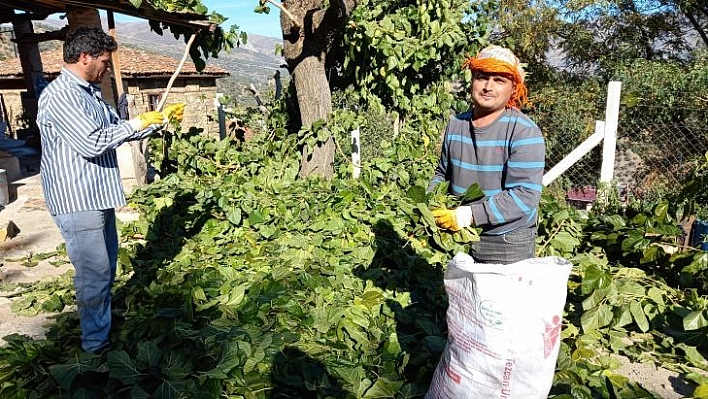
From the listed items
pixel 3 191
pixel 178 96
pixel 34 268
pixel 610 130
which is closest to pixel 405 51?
pixel 610 130

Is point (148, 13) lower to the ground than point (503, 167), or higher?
higher

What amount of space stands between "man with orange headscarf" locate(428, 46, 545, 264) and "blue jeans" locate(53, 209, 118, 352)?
1741 millimetres

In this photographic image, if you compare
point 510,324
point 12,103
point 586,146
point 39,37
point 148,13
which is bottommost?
point 510,324

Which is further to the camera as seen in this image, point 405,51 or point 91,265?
point 405,51

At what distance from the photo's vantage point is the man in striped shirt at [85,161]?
2.33 metres

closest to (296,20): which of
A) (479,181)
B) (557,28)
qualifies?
(479,181)

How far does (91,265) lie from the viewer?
252cm

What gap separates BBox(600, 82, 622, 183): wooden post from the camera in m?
4.92

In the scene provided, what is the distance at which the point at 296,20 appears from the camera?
4.87 metres

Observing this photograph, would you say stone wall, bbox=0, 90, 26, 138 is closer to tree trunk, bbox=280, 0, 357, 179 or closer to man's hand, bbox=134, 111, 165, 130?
tree trunk, bbox=280, 0, 357, 179

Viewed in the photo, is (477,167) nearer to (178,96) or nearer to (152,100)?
(152,100)

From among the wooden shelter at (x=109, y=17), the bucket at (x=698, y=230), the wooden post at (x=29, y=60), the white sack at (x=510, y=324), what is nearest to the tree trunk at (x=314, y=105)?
the wooden shelter at (x=109, y=17)

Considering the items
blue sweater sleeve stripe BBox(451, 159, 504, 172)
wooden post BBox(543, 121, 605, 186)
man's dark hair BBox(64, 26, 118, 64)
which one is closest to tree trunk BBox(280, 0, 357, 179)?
wooden post BBox(543, 121, 605, 186)

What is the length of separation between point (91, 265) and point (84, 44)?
110 centimetres
